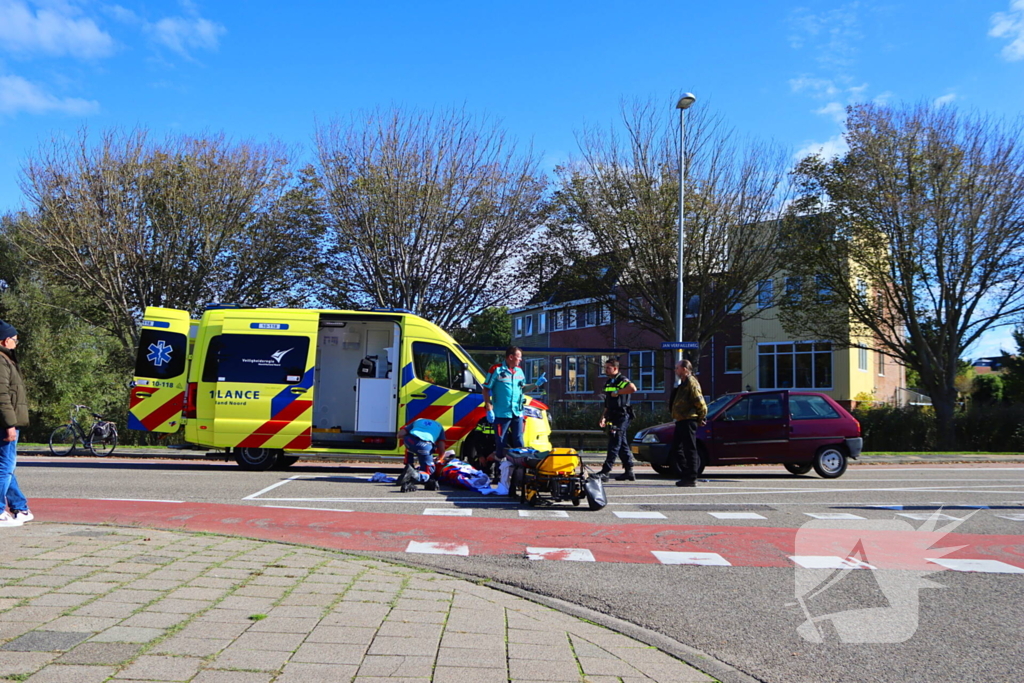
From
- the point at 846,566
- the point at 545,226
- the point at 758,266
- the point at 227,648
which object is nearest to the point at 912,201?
the point at 758,266

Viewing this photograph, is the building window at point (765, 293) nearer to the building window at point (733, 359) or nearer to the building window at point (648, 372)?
the building window at point (733, 359)

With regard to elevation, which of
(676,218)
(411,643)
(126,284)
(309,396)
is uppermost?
(676,218)

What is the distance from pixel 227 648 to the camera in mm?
4109

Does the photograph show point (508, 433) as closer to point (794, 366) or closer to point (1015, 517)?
point (1015, 517)

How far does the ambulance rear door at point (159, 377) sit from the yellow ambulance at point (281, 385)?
17 millimetres

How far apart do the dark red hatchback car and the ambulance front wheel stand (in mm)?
6475

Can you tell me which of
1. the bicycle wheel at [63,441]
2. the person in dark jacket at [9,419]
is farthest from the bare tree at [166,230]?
the person in dark jacket at [9,419]

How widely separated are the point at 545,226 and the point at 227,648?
2569 centimetres

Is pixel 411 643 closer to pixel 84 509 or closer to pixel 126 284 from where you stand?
pixel 84 509

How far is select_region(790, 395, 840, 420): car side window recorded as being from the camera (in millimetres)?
15320

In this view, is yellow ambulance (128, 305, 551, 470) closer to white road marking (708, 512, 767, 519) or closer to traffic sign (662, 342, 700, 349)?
white road marking (708, 512, 767, 519)


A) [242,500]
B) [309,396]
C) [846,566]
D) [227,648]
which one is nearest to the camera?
[227,648]

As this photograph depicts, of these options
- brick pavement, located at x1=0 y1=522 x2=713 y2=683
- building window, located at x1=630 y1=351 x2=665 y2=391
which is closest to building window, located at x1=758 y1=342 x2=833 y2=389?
building window, located at x1=630 y1=351 x2=665 y2=391

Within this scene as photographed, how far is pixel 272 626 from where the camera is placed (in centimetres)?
453
